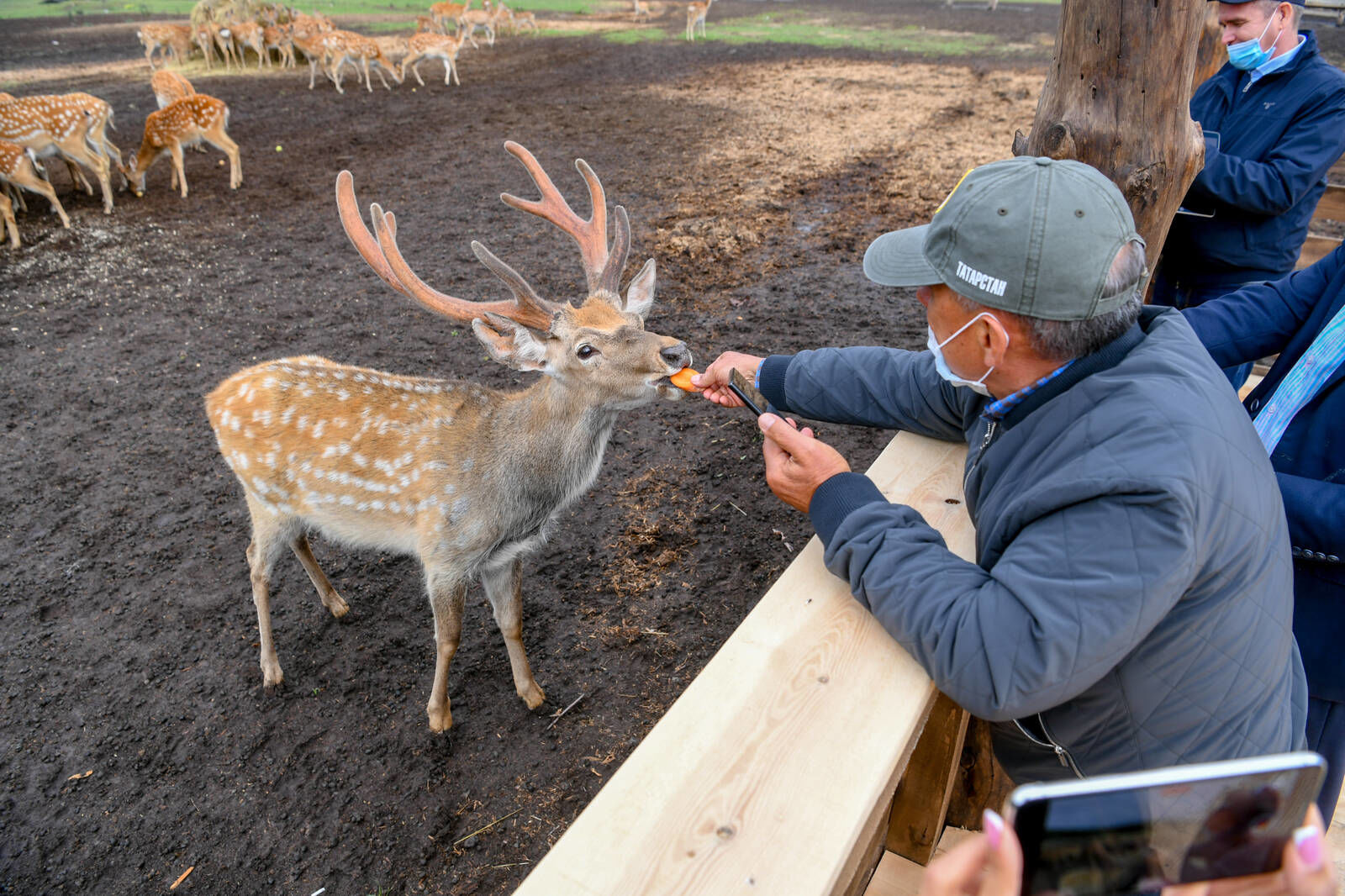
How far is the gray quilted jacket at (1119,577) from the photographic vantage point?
119cm

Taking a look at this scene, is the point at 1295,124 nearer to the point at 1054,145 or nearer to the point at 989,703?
the point at 1054,145

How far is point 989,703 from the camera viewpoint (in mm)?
1301

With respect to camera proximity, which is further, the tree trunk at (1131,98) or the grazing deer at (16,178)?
the grazing deer at (16,178)

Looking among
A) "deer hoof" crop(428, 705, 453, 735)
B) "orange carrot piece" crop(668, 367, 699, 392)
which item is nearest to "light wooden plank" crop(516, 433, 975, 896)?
"orange carrot piece" crop(668, 367, 699, 392)

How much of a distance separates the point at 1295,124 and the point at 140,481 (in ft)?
17.8

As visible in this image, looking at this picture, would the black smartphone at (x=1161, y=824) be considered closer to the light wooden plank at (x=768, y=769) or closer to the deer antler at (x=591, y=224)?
the light wooden plank at (x=768, y=769)

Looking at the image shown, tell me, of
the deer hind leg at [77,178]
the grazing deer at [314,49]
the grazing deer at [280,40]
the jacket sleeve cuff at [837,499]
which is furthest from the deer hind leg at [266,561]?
the grazing deer at [280,40]

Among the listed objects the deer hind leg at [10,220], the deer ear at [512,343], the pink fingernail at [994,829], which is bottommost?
the deer hind leg at [10,220]

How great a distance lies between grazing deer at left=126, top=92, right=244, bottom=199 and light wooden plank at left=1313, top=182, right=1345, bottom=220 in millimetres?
9348

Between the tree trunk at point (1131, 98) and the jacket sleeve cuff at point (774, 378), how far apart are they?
1116mm

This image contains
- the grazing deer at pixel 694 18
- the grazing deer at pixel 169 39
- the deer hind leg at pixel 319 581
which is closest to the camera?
the deer hind leg at pixel 319 581

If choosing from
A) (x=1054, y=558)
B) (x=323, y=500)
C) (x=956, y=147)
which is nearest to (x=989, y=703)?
(x=1054, y=558)

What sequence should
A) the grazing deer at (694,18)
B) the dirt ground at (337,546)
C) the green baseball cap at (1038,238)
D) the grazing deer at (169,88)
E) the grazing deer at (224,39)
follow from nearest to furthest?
the green baseball cap at (1038,238) < the dirt ground at (337,546) < the grazing deer at (169,88) < the grazing deer at (224,39) < the grazing deer at (694,18)

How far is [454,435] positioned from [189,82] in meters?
13.2
